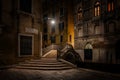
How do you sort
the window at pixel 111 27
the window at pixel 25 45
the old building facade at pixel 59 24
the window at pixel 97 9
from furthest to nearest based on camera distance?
the old building facade at pixel 59 24
the window at pixel 97 9
the window at pixel 111 27
the window at pixel 25 45

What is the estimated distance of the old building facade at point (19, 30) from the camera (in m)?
13.5

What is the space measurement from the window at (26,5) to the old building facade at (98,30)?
1521 cm

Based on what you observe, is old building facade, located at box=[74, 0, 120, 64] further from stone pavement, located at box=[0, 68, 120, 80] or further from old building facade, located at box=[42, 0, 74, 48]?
stone pavement, located at box=[0, 68, 120, 80]

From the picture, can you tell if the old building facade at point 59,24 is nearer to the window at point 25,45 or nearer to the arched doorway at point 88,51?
the arched doorway at point 88,51

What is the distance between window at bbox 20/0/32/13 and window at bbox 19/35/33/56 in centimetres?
308

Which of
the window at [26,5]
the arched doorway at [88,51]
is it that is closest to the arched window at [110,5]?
the arched doorway at [88,51]

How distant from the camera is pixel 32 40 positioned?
16.3 metres

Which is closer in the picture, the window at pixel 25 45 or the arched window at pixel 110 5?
the window at pixel 25 45

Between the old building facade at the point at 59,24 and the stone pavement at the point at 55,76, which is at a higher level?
the old building facade at the point at 59,24

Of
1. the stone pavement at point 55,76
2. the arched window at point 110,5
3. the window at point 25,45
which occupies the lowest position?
the stone pavement at point 55,76

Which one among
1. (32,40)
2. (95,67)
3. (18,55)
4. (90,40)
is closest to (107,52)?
(90,40)

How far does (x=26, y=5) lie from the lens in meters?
15.9

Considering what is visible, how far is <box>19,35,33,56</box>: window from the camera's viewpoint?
49.2ft

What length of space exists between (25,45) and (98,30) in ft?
54.5
